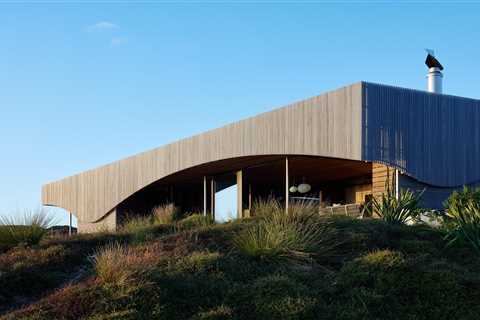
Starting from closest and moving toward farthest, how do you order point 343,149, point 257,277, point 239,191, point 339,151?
point 257,277 < point 343,149 < point 339,151 < point 239,191

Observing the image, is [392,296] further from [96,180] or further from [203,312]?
[96,180]

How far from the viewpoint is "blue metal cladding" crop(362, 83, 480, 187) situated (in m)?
14.2

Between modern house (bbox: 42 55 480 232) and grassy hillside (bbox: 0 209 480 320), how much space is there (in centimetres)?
387

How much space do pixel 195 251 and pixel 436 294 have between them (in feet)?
10.2

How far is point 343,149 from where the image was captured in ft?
47.5

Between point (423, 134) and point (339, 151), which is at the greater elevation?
point (423, 134)

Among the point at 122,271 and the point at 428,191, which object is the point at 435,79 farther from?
the point at 122,271

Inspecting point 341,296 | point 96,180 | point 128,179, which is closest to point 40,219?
point 341,296

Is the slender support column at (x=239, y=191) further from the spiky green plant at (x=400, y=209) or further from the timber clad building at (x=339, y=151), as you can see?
the spiky green plant at (x=400, y=209)

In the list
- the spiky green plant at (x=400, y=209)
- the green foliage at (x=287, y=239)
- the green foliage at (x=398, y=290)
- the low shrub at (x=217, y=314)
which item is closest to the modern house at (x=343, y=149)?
the spiky green plant at (x=400, y=209)

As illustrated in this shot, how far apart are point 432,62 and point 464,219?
7449mm

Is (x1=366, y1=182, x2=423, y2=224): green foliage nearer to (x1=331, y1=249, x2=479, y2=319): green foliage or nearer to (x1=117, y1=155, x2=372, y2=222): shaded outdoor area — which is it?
(x1=331, y1=249, x2=479, y2=319): green foliage

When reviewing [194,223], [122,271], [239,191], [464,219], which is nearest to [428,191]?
[464,219]

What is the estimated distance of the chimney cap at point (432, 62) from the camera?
54.6ft
